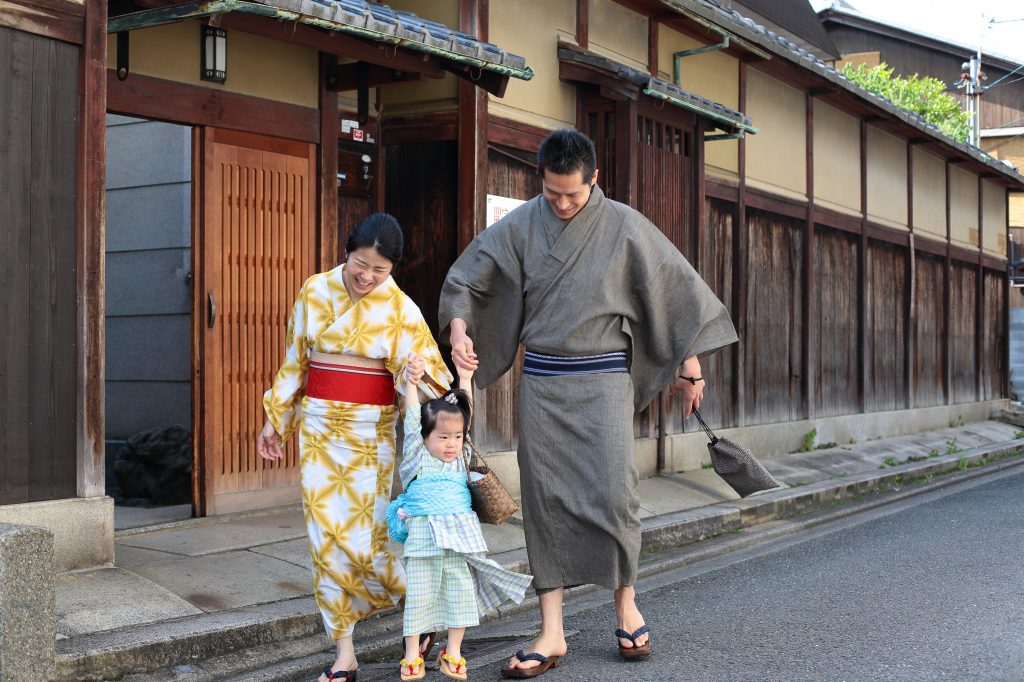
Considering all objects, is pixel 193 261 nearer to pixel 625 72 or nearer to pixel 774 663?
pixel 625 72

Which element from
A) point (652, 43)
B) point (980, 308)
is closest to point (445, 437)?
point (652, 43)

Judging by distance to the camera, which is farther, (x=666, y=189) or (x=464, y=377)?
(x=666, y=189)

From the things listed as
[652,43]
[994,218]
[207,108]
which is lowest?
[207,108]

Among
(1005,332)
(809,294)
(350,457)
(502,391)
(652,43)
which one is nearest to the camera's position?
(350,457)

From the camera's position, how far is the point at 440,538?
4.60 meters

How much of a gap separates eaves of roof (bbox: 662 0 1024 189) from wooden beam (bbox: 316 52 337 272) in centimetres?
357

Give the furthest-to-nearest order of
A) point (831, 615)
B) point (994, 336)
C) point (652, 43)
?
point (994, 336) → point (652, 43) → point (831, 615)

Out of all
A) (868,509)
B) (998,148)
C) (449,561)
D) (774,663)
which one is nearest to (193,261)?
(449,561)

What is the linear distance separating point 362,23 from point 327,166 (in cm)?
193

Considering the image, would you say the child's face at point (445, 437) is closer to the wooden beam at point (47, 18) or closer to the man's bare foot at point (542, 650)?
the man's bare foot at point (542, 650)

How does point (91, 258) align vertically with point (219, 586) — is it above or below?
above

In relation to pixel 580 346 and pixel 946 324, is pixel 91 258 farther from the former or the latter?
pixel 946 324

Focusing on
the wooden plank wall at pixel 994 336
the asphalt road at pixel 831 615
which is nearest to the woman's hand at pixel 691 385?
the asphalt road at pixel 831 615

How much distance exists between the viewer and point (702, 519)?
888cm
